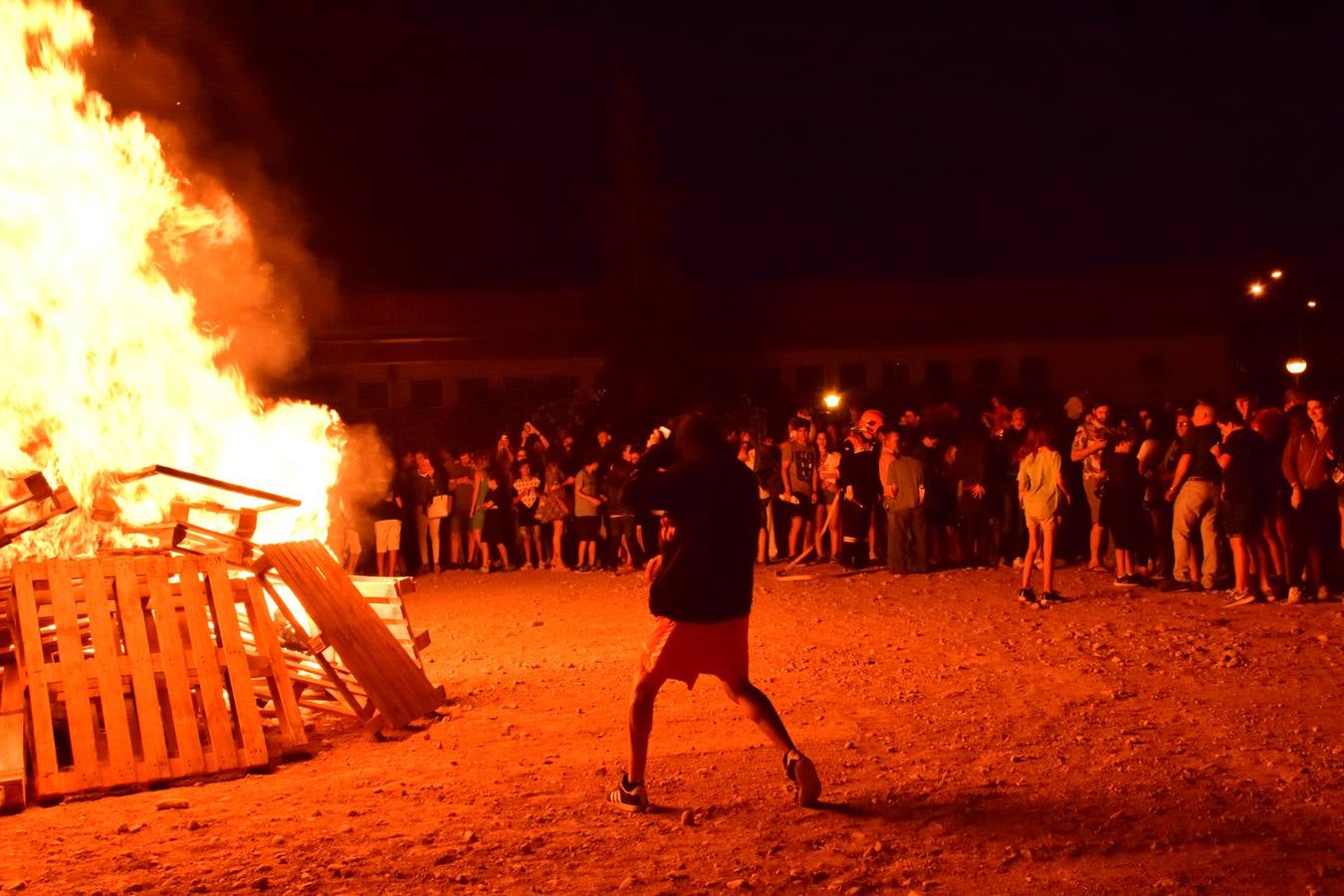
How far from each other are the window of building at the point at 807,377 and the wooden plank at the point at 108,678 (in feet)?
97.3

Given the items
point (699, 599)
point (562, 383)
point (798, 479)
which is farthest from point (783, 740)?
point (562, 383)

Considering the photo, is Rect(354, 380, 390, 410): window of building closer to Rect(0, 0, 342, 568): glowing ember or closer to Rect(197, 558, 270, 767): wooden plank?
Rect(0, 0, 342, 568): glowing ember

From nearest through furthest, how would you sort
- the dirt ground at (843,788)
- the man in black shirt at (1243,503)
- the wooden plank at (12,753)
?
the dirt ground at (843,788), the wooden plank at (12,753), the man in black shirt at (1243,503)

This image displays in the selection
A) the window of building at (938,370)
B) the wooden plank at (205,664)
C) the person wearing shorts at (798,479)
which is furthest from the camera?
the window of building at (938,370)

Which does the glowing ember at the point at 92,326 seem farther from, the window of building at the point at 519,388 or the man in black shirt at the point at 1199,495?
the window of building at the point at 519,388

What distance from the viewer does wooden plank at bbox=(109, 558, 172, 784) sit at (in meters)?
6.76

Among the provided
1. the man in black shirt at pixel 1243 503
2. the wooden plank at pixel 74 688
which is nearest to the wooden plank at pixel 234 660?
the wooden plank at pixel 74 688

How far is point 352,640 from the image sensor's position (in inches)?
317

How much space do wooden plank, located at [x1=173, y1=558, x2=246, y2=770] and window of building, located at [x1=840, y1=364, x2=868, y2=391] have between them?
29.8 m

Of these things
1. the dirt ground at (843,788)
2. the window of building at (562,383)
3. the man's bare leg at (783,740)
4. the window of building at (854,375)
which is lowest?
the dirt ground at (843,788)

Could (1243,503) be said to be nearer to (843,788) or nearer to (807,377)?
(843,788)

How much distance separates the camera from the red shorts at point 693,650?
17.8 feet

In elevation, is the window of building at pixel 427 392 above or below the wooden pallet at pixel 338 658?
above

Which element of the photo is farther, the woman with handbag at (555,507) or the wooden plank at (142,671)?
the woman with handbag at (555,507)
